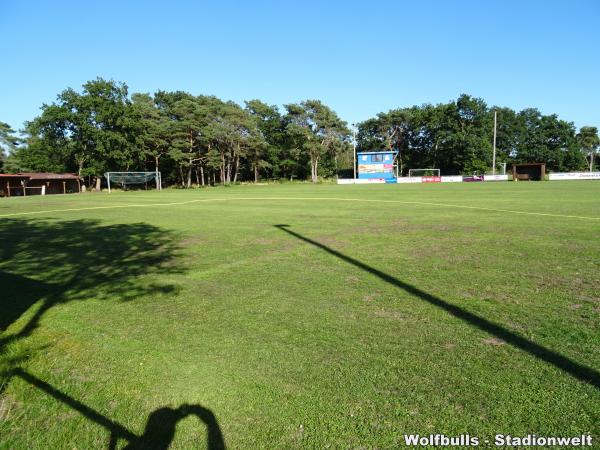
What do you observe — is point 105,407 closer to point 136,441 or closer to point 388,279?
point 136,441

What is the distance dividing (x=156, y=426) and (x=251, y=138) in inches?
2759

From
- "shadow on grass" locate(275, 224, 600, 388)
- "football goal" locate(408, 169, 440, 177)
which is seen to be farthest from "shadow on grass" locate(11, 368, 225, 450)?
"football goal" locate(408, 169, 440, 177)

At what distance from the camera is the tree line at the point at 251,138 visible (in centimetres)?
6200

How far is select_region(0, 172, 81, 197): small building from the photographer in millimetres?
52312

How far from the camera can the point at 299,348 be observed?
3.79m

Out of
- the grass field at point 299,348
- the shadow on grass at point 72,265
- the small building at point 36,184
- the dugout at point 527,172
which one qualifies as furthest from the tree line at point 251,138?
the grass field at point 299,348

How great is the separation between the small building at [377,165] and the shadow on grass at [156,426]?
202 ft

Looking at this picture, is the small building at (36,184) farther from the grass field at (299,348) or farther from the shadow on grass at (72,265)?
the grass field at (299,348)

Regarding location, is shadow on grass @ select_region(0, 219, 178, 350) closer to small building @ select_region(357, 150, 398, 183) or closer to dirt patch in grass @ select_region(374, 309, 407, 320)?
dirt patch in grass @ select_region(374, 309, 407, 320)

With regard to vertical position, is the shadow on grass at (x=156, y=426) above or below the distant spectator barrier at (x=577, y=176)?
below

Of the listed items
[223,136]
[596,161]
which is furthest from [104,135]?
[596,161]

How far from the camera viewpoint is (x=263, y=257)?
26.7 ft

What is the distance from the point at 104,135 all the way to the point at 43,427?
65547 mm

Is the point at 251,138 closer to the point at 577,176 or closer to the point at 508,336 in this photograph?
the point at 577,176
